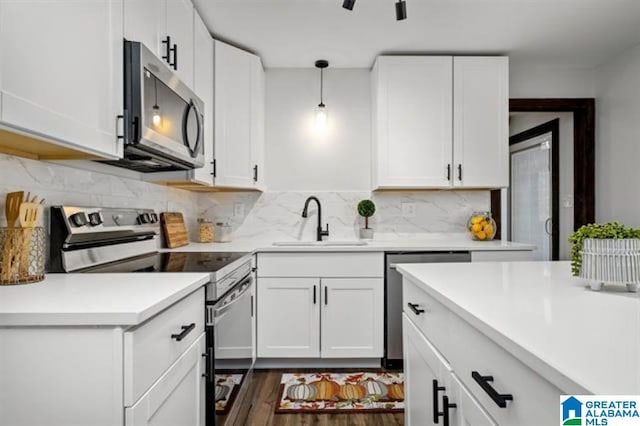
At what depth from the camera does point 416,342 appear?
1.46 m

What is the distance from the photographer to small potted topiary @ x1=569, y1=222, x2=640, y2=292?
996 mm

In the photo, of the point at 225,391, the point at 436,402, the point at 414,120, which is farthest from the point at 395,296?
the point at 436,402

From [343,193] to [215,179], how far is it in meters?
1.16

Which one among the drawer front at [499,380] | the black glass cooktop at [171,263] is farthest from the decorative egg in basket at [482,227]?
the drawer front at [499,380]

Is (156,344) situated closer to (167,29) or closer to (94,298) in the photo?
(94,298)

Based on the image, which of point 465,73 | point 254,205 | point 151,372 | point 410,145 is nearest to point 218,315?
point 151,372

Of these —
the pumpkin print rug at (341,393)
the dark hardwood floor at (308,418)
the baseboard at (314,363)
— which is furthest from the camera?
the baseboard at (314,363)

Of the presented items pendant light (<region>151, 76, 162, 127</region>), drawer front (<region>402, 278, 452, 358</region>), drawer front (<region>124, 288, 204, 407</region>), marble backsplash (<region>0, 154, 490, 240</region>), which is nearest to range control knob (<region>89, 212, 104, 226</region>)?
pendant light (<region>151, 76, 162, 127</region>)

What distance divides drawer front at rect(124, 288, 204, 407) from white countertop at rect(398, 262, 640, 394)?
77 cm

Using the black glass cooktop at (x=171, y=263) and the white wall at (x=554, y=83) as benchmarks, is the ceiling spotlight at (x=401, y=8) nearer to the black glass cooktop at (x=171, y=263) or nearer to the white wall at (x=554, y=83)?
the black glass cooktop at (x=171, y=263)

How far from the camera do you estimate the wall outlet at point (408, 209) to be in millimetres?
3404

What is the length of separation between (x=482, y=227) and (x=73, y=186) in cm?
282

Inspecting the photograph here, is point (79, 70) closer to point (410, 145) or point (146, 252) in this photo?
point (146, 252)

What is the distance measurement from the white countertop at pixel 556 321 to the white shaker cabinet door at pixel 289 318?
5.04ft
